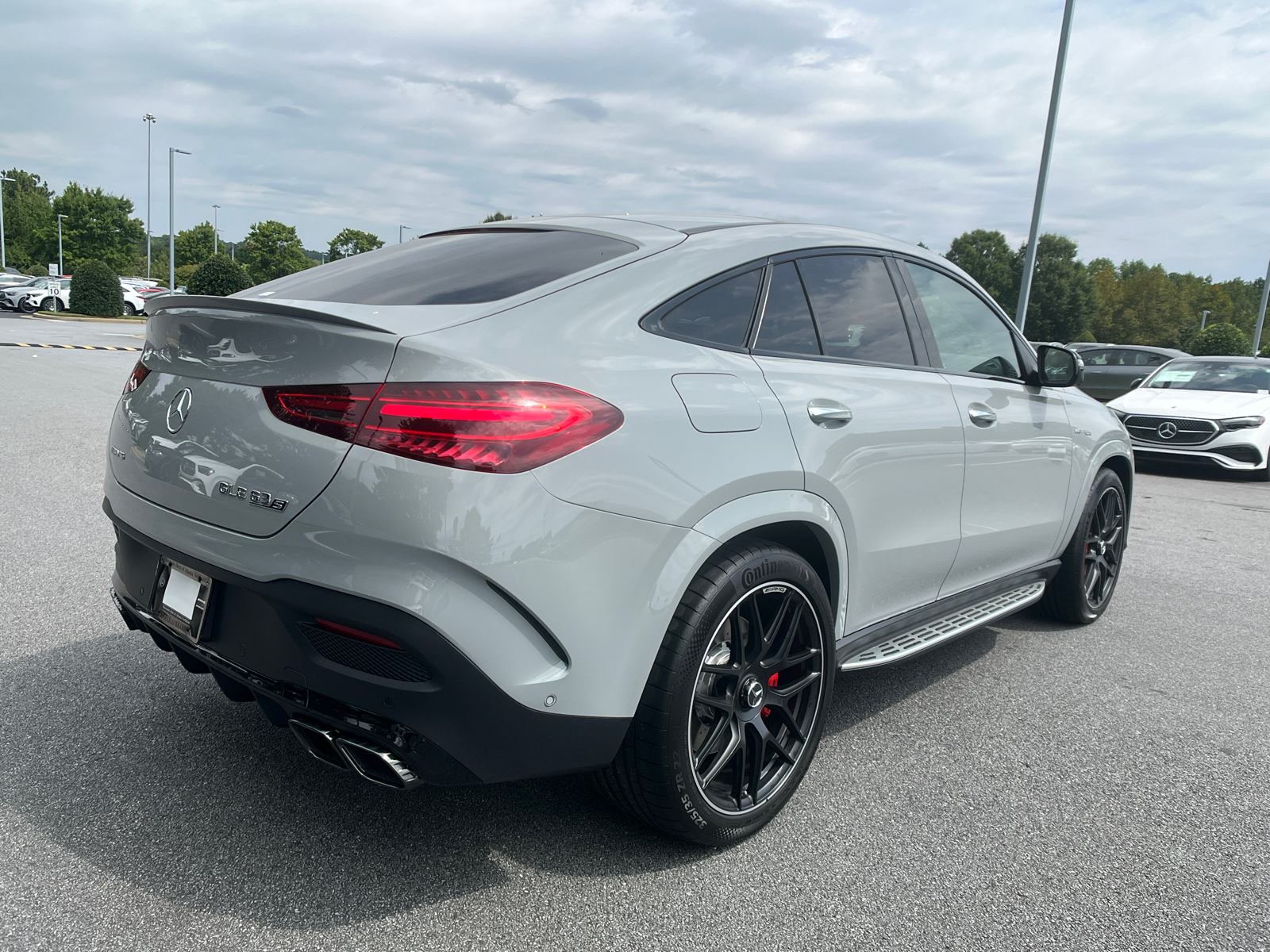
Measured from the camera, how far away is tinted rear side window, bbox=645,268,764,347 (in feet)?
8.02

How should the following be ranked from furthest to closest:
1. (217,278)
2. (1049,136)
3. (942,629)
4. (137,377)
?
(217,278) → (1049,136) → (942,629) → (137,377)

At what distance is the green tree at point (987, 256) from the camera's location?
258 ft

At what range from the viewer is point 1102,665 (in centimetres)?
417

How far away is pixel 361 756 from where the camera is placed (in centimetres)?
206

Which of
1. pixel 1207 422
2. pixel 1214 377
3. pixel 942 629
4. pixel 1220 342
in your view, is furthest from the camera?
pixel 1220 342

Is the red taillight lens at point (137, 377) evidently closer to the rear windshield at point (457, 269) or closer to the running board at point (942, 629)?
the rear windshield at point (457, 269)

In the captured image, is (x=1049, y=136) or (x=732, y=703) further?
(x=1049, y=136)

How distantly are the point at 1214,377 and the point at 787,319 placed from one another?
12305 mm

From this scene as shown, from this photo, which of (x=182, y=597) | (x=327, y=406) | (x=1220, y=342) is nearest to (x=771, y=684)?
(x=327, y=406)

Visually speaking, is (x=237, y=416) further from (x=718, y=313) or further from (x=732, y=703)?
(x=732, y=703)

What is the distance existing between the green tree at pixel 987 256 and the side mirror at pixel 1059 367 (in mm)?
79720

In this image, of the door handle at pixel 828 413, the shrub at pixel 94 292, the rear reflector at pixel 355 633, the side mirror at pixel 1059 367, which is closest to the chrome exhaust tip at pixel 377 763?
the rear reflector at pixel 355 633

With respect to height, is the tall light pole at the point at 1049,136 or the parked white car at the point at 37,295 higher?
the tall light pole at the point at 1049,136

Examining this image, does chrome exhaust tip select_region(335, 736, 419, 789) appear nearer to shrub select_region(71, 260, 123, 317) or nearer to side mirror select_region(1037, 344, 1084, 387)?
side mirror select_region(1037, 344, 1084, 387)
